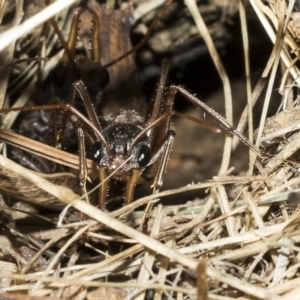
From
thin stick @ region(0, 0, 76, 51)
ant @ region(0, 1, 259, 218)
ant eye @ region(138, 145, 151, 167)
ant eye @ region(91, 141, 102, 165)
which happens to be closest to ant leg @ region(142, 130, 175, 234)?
ant @ region(0, 1, 259, 218)

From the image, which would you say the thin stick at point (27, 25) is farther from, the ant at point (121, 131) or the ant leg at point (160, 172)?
Answer: the ant leg at point (160, 172)

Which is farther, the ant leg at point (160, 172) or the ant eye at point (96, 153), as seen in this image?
the ant eye at point (96, 153)

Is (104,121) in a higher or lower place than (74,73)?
lower

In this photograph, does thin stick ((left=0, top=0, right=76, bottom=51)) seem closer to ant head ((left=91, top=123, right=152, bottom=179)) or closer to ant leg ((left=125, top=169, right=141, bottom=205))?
ant head ((left=91, top=123, right=152, bottom=179))

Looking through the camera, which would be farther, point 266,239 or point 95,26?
point 95,26

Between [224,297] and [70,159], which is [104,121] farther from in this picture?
[224,297]

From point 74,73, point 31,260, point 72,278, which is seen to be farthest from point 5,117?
point 72,278

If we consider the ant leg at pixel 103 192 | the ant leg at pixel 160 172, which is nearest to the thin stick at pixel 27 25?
the ant leg at pixel 103 192

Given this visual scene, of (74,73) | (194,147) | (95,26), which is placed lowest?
(194,147)
